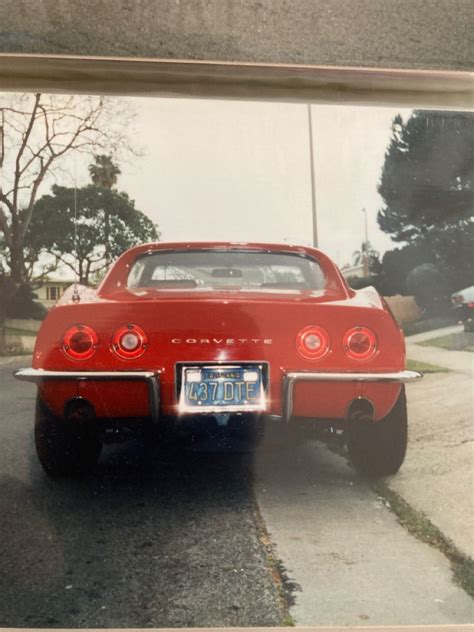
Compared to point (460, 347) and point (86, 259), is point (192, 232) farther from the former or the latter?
point (460, 347)

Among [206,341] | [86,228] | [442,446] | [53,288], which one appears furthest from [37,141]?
[442,446]

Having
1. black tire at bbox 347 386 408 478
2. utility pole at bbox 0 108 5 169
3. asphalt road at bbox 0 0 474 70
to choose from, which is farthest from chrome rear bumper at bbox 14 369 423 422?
asphalt road at bbox 0 0 474 70

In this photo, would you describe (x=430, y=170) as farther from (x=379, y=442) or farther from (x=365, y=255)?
(x=379, y=442)

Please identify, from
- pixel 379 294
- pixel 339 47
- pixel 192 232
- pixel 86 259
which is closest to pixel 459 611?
pixel 379 294

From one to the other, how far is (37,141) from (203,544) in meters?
1.00

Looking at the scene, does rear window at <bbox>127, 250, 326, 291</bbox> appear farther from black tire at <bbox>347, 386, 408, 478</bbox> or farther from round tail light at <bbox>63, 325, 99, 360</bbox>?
black tire at <bbox>347, 386, 408, 478</bbox>

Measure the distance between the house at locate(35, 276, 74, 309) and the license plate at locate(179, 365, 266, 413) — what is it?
33 cm

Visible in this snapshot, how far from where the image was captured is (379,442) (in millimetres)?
1435

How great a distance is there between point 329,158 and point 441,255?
37 cm

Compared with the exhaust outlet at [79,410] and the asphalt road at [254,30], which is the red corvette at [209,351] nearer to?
the exhaust outlet at [79,410]

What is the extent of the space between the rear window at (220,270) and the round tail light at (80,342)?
0.47 ft

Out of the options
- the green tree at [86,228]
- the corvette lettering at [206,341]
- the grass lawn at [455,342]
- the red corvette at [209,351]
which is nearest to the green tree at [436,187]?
the grass lawn at [455,342]

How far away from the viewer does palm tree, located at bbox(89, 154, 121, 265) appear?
1437mm

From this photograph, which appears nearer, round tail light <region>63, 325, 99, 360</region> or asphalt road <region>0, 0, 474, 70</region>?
round tail light <region>63, 325, 99, 360</region>
